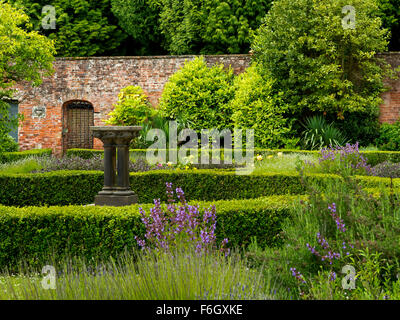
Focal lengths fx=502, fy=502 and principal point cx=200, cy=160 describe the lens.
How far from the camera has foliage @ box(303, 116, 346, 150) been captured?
49.8ft

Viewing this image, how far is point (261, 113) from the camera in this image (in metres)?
15.5

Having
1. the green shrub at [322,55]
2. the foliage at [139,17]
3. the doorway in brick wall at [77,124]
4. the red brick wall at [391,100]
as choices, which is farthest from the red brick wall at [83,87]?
the red brick wall at [391,100]

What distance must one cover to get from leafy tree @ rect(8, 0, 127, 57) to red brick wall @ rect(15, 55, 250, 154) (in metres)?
3.13

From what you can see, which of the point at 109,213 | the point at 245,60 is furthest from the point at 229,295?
the point at 245,60

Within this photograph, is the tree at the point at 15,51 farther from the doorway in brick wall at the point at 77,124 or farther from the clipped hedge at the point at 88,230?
the clipped hedge at the point at 88,230

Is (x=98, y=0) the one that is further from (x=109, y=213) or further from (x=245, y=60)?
(x=109, y=213)

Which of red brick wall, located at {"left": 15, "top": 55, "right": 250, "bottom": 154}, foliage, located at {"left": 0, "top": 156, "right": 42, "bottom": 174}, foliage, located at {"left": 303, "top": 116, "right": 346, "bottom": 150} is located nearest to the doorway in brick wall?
red brick wall, located at {"left": 15, "top": 55, "right": 250, "bottom": 154}

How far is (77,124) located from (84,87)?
58.2 inches

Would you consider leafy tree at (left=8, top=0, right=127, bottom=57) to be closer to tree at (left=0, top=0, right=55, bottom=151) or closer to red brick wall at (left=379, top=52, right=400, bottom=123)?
tree at (left=0, top=0, right=55, bottom=151)

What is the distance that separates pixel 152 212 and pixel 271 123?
37.4ft

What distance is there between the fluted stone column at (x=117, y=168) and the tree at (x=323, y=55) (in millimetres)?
8634

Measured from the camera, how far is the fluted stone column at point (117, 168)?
7957mm

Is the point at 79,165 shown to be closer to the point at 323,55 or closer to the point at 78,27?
the point at 323,55

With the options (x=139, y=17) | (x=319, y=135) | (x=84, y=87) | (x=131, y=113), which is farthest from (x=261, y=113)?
(x=139, y=17)
